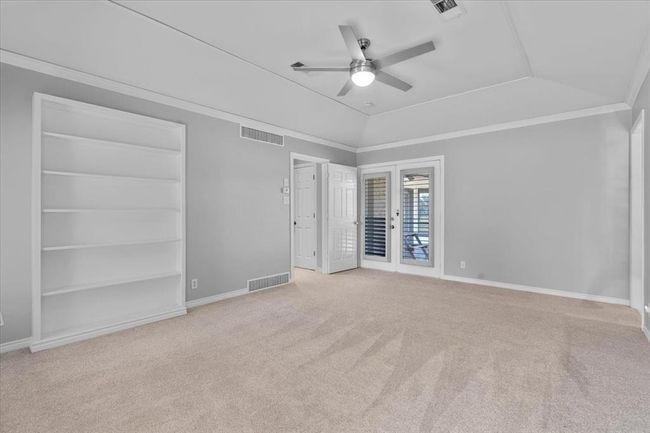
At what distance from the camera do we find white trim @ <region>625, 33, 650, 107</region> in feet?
8.98

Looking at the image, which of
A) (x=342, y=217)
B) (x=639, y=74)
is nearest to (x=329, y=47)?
(x=639, y=74)

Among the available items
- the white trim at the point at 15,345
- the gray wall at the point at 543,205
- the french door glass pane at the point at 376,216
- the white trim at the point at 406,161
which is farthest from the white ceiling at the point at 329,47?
the white trim at the point at 15,345

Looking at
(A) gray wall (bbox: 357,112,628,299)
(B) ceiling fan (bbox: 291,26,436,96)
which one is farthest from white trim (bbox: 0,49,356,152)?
(A) gray wall (bbox: 357,112,628,299)

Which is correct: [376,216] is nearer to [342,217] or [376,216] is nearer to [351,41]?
[342,217]

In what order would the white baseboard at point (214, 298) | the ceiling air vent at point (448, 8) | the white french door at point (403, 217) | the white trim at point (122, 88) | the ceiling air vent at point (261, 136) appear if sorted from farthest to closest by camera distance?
the white french door at point (403, 217) → the ceiling air vent at point (261, 136) → the white baseboard at point (214, 298) → the white trim at point (122, 88) → the ceiling air vent at point (448, 8)

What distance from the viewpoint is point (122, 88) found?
11.3ft

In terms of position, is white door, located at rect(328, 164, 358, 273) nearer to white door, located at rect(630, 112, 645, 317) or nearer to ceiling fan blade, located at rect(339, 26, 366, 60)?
ceiling fan blade, located at rect(339, 26, 366, 60)

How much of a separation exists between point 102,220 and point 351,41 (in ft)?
10.3

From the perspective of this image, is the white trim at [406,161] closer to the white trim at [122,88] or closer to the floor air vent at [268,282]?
the white trim at [122,88]

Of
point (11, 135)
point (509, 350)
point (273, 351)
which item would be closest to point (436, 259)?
point (509, 350)

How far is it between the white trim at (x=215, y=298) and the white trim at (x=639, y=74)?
5158 millimetres

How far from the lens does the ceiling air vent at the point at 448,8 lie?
2488 mm

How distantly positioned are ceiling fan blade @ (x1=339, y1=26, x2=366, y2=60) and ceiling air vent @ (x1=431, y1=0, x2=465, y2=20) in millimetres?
673

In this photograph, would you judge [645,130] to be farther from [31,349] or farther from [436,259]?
[31,349]
